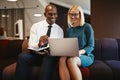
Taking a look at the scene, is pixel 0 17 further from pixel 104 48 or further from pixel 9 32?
pixel 104 48

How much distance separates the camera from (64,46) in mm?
2527

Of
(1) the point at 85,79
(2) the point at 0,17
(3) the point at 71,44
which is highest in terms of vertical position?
(2) the point at 0,17

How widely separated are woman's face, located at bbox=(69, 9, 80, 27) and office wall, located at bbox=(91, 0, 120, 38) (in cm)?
249

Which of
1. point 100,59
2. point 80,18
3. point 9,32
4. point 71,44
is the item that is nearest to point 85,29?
point 80,18

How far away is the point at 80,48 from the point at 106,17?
2658mm

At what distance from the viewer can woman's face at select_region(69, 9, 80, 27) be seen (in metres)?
2.89

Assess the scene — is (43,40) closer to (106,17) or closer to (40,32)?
(40,32)

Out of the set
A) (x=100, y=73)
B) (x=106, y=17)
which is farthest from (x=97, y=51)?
(x=106, y=17)

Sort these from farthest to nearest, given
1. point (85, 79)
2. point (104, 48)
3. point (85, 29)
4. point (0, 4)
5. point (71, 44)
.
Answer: point (0, 4) → point (104, 48) → point (85, 29) → point (85, 79) → point (71, 44)

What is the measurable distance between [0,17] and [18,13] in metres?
0.69

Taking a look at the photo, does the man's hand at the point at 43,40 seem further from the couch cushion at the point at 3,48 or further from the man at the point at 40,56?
the couch cushion at the point at 3,48

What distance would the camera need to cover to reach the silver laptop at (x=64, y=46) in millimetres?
2506

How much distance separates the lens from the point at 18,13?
28.5 feet

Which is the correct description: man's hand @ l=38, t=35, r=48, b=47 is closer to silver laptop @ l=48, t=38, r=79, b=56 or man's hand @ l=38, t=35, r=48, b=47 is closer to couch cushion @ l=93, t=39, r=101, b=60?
silver laptop @ l=48, t=38, r=79, b=56
